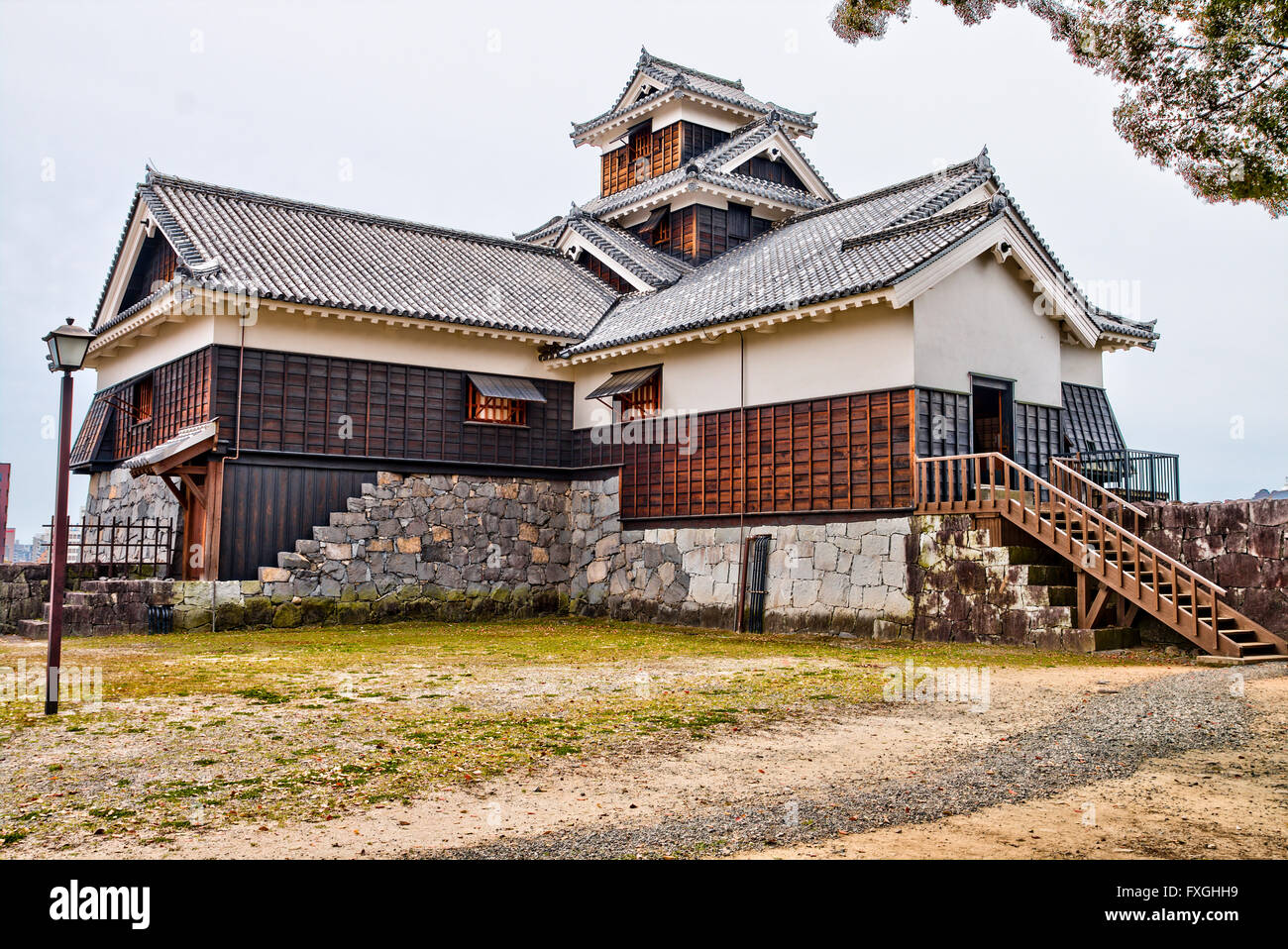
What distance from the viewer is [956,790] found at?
6516mm

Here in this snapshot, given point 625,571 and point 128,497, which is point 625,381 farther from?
point 128,497

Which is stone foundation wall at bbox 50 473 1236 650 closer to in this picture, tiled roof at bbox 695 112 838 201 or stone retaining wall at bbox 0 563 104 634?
stone retaining wall at bbox 0 563 104 634

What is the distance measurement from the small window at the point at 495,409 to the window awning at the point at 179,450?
217 inches

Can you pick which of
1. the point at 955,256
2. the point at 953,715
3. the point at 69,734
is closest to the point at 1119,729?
the point at 953,715

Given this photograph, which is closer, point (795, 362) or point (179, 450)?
point (179, 450)

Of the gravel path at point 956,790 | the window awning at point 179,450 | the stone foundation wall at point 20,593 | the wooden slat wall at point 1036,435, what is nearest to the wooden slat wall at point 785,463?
the wooden slat wall at point 1036,435

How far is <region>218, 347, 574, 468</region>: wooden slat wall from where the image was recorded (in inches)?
782

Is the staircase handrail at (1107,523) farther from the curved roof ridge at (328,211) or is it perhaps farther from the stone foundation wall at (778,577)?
the curved roof ridge at (328,211)

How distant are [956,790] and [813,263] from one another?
51.2ft

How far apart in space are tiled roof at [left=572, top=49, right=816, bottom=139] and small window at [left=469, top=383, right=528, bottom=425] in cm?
1155

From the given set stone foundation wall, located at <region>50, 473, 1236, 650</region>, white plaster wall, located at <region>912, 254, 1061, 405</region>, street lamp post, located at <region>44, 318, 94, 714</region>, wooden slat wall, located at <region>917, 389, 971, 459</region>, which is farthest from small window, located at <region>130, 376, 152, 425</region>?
white plaster wall, located at <region>912, 254, 1061, 405</region>

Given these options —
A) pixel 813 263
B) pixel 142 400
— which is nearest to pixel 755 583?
pixel 813 263
